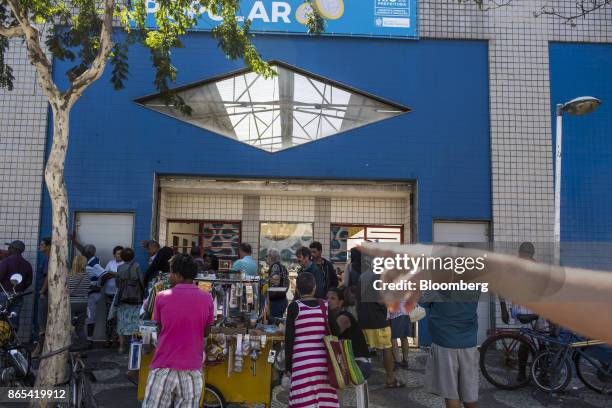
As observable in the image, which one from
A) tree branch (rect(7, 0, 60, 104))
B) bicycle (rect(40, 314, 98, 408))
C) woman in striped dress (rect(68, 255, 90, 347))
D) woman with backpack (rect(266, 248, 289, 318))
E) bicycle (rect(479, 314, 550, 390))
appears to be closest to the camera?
bicycle (rect(40, 314, 98, 408))

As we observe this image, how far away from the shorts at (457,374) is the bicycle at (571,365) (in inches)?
100

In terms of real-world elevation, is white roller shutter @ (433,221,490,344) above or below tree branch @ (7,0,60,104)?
below

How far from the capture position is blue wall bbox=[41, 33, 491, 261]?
10641mm

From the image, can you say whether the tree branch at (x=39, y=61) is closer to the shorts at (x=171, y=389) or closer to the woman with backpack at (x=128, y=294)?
the shorts at (x=171, y=389)

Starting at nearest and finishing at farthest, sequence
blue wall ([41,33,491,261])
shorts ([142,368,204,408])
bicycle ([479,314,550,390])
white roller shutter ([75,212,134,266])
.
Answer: shorts ([142,368,204,408]), bicycle ([479,314,550,390]), white roller shutter ([75,212,134,266]), blue wall ([41,33,491,261])

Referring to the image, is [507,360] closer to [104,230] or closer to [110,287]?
[110,287]

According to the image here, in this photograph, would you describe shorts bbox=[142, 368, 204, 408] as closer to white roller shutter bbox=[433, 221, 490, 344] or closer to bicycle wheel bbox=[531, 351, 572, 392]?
bicycle wheel bbox=[531, 351, 572, 392]

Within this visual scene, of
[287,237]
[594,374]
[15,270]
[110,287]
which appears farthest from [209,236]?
[594,374]

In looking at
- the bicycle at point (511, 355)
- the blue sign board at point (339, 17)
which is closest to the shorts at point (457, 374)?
the bicycle at point (511, 355)

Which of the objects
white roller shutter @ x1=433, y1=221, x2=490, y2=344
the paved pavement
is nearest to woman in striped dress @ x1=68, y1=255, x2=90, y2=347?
the paved pavement

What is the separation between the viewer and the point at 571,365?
6969mm

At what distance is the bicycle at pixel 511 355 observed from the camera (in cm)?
742

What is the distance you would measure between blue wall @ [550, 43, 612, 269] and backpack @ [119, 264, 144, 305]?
27.3 ft

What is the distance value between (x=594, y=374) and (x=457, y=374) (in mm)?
3523
